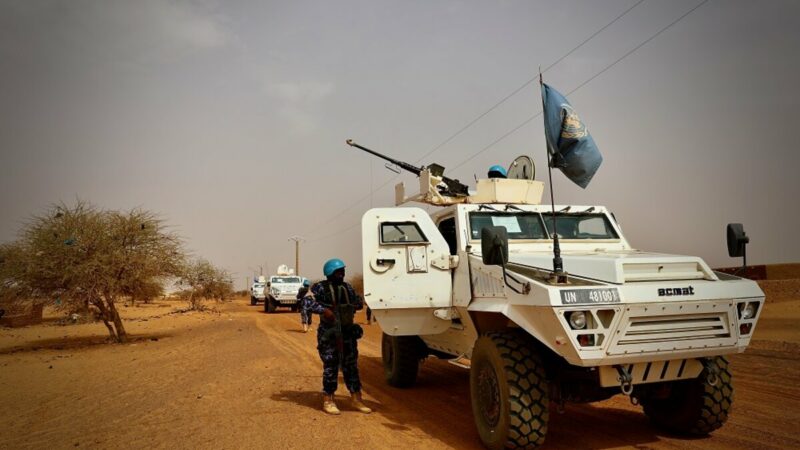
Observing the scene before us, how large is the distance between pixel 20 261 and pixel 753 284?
1684cm

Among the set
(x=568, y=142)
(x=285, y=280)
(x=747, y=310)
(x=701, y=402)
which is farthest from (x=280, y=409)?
(x=285, y=280)

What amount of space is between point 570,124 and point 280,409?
4778 millimetres

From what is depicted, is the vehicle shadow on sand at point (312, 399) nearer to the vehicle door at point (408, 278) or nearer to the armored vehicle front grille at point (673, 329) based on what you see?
the vehicle door at point (408, 278)

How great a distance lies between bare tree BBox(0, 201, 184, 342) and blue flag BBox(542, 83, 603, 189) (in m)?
13.0

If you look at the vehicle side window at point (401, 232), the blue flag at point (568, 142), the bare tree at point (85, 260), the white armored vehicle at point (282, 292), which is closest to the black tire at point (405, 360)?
the vehicle side window at point (401, 232)

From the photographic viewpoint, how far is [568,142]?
628cm

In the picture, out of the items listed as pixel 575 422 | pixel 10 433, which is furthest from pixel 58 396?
pixel 575 422

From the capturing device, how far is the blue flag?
20.2 ft

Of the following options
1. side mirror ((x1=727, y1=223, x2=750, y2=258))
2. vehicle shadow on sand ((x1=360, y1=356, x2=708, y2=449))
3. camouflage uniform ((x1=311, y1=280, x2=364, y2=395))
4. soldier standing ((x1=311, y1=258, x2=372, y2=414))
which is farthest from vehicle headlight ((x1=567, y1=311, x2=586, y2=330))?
camouflage uniform ((x1=311, y1=280, x2=364, y2=395))

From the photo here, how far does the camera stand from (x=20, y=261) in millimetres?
14586

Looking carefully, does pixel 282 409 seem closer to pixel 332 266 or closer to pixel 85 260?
pixel 332 266

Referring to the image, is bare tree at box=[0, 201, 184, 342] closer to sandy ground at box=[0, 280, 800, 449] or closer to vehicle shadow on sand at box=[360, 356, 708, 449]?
sandy ground at box=[0, 280, 800, 449]

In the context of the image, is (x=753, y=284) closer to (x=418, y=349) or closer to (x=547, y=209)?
(x=547, y=209)

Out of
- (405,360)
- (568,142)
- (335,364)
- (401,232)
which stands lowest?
(405,360)
